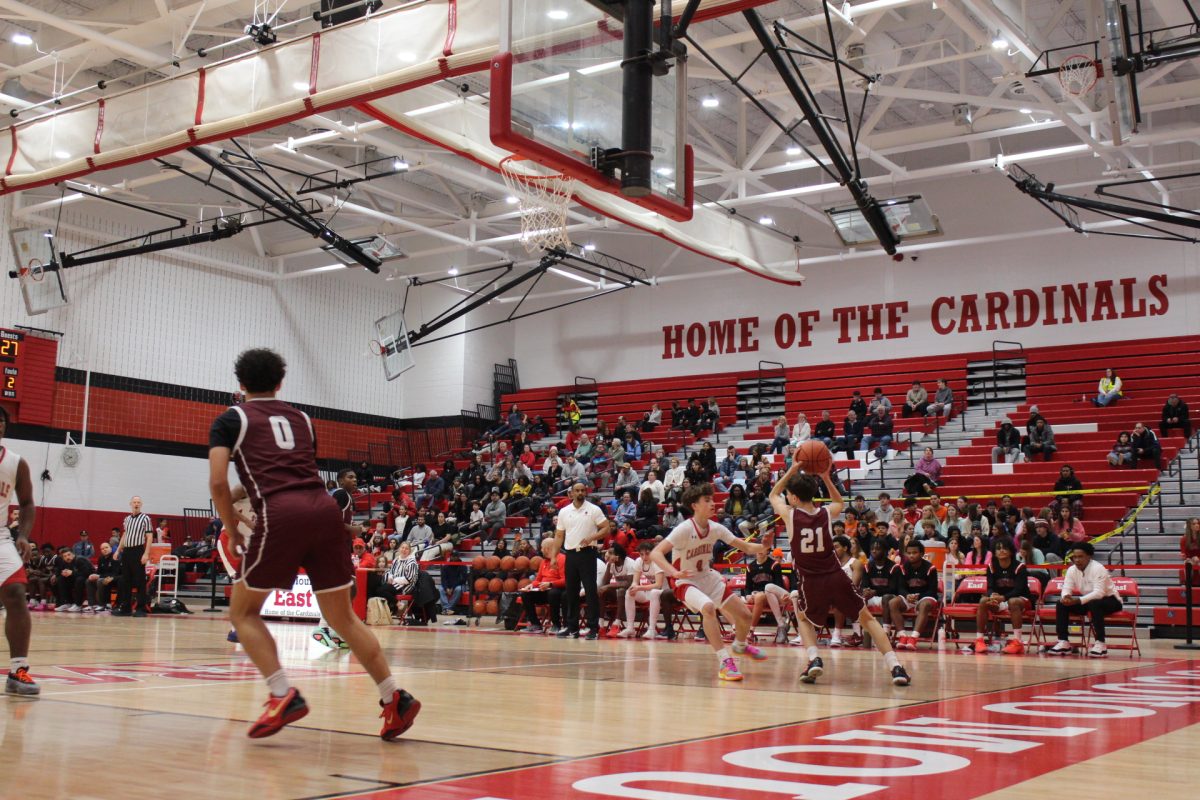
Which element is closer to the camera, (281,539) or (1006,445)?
(281,539)

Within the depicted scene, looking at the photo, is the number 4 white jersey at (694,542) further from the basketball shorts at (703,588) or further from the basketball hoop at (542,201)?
the basketball hoop at (542,201)

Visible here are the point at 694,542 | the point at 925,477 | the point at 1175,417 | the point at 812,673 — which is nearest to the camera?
the point at 812,673

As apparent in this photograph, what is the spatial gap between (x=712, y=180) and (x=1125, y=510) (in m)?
8.54

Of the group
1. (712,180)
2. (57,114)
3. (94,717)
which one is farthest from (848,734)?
(712,180)

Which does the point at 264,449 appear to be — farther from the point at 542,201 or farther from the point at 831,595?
the point at 542,201

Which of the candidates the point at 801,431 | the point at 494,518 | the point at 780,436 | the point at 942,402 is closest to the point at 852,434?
the point at 801,431

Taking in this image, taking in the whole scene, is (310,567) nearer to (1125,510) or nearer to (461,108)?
(461,108)

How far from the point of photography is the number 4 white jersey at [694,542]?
7973 millimetres

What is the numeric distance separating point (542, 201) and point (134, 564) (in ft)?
29.0

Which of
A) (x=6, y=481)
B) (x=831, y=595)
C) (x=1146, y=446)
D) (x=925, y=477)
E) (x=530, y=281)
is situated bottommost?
(x=831, y=595)

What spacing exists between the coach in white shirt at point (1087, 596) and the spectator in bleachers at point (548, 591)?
5835 mm

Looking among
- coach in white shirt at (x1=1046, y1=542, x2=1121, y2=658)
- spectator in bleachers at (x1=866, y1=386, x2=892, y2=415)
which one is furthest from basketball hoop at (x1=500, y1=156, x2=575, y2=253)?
spectator in bleachers at (x1=866, y1=386, x2=892, y2=415)

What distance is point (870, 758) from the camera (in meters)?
3.79

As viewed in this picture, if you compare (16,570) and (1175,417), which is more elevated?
(1175,417)
